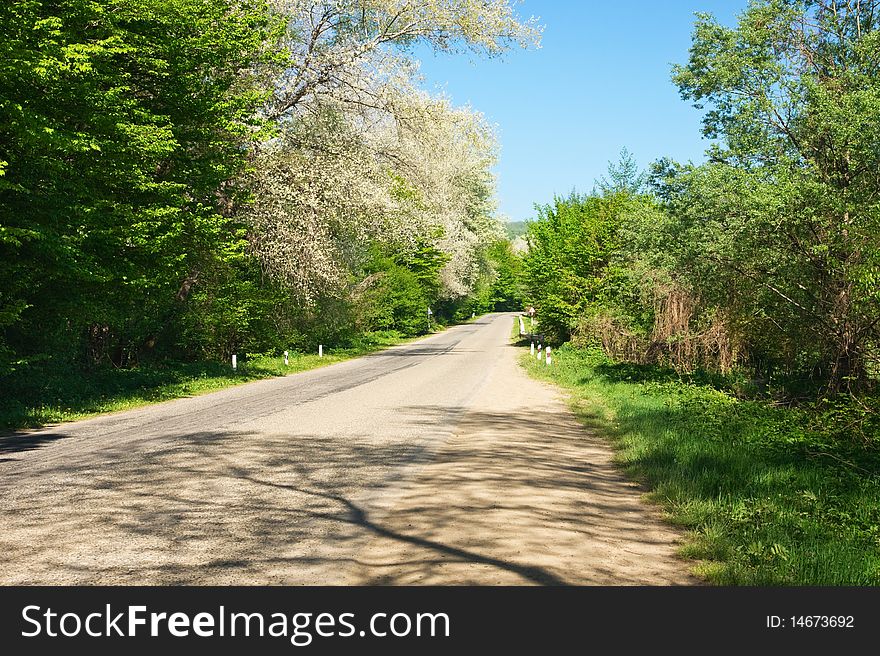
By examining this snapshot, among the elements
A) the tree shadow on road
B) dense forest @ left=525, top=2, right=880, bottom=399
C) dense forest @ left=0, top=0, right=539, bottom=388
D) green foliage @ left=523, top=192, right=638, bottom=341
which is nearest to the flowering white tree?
dense forest @ left=0, top=0, right=539, bottom=388

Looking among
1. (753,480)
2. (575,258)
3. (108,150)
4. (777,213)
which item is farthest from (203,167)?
(575,258)

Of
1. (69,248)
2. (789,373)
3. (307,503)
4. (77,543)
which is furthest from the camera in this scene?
Result: (789,373)

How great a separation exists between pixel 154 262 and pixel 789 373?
16584mm

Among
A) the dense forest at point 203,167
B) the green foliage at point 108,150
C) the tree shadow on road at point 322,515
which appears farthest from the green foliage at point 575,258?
the tree shadow on road at point 322,515

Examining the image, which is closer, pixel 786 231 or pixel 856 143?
pixel 856 143

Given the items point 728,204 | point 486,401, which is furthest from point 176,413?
point 728,204

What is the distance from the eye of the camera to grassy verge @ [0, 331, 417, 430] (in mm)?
14828

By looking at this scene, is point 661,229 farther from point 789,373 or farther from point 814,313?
point 789,373

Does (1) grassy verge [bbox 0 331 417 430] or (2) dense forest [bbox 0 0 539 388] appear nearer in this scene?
(2) dense forest [bbox 0 0 539 388]

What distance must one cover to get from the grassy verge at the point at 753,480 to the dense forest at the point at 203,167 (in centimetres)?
1071

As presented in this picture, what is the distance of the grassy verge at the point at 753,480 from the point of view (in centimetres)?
576

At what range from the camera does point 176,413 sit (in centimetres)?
1545

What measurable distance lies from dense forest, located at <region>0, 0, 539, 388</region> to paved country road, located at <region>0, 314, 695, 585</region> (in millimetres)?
3895

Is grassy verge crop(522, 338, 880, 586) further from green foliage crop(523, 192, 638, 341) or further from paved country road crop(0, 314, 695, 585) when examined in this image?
green foliage crop(523, 192, 638, 341)
